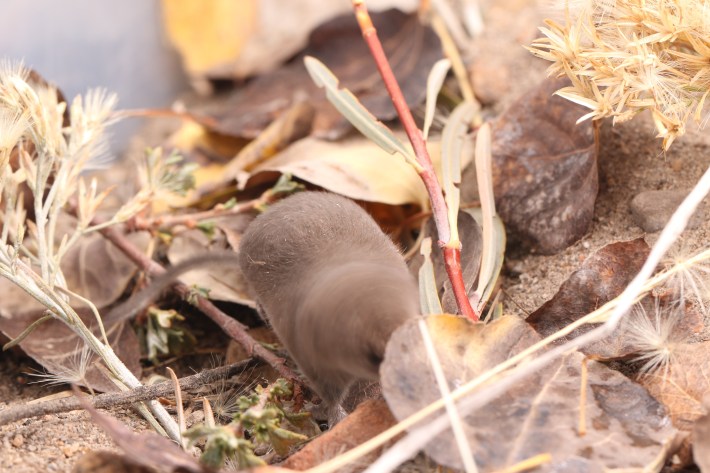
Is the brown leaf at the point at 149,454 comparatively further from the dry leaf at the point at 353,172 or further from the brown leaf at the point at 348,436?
the dry leaf at the point at 353,172

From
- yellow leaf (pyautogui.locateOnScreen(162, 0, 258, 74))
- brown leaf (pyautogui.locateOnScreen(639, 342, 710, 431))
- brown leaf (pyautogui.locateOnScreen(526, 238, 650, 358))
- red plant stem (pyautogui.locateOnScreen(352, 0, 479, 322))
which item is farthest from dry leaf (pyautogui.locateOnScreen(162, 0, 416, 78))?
brown leaf (pyautogui.locateOnScreen(639, 342, 710, 431))

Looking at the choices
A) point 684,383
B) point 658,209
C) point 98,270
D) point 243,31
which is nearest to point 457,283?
point 684,383

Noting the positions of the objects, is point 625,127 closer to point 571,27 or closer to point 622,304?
point 571,27

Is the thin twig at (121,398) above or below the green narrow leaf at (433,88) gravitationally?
below

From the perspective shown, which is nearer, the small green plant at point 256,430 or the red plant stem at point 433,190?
the small green plant at point 256,430

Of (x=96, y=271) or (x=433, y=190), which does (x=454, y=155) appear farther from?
(x=96, y=271)

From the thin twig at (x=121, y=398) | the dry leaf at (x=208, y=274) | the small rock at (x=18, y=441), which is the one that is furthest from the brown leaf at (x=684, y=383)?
the small rock at (x=18, y=441)

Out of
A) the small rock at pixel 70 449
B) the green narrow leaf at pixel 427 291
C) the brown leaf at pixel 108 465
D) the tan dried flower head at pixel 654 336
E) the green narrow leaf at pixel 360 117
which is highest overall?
the green narrow leaf at pixel 360 117

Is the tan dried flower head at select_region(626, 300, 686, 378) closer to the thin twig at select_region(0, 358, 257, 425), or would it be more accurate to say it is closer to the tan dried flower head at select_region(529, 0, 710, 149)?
the tan dried flower head at select_region(529, 0, 710, 149)
